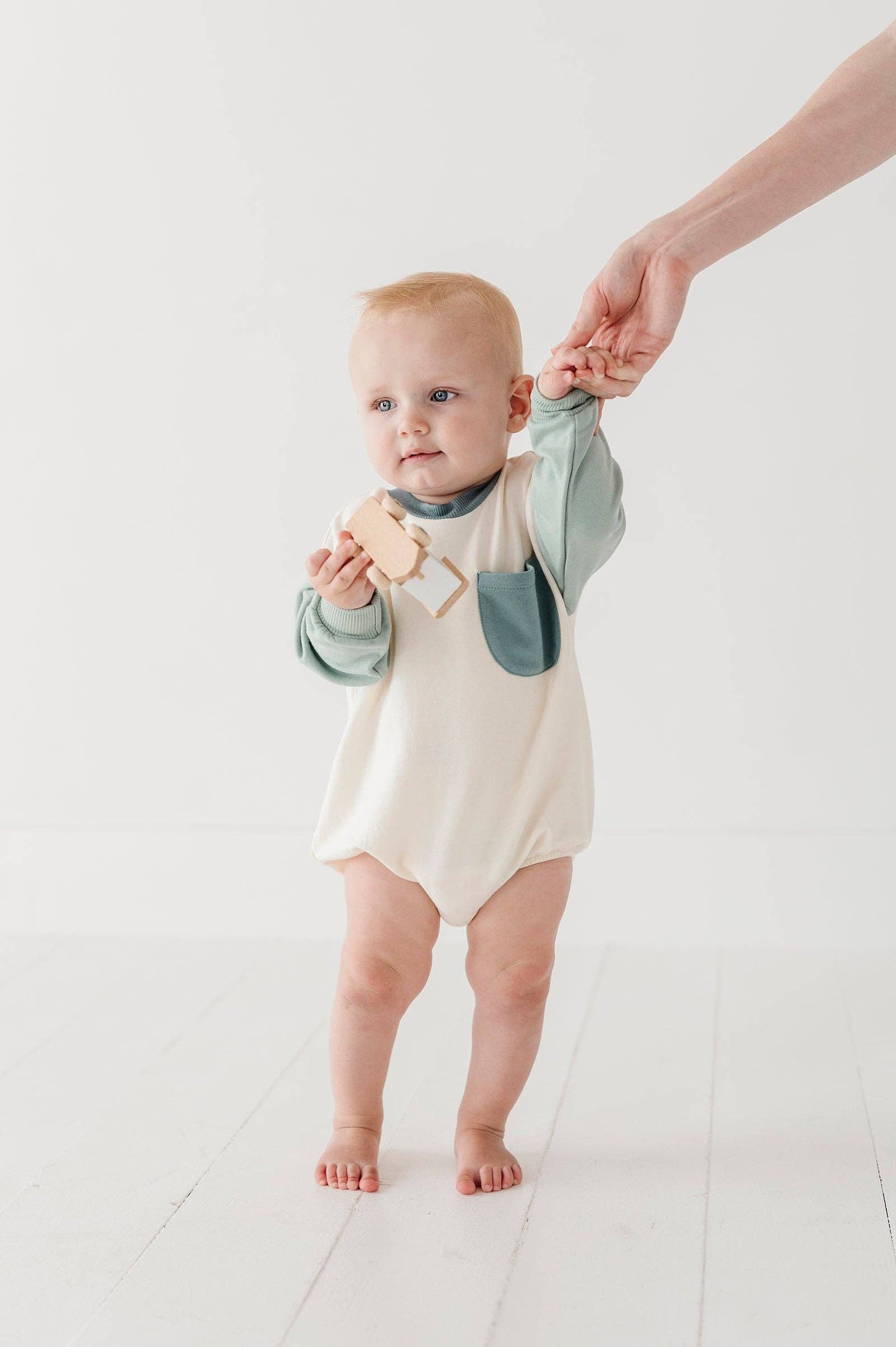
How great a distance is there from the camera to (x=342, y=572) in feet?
4.35

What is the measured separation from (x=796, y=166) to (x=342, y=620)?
0.60m

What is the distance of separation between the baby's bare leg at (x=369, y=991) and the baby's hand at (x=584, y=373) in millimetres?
507

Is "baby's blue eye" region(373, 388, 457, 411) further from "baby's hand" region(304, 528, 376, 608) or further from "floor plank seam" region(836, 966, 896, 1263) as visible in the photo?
"floor plank seam" region(836, 966, 896, 1263)

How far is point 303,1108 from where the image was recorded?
162cm

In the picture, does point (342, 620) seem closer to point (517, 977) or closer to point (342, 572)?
point (342, 572)

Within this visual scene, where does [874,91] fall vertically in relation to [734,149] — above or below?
below

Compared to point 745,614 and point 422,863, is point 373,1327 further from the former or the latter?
point 745,614

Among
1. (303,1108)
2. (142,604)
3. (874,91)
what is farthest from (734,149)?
(303,1108)

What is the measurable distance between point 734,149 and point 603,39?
0.85ft

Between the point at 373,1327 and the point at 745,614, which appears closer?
the point at 373,1327

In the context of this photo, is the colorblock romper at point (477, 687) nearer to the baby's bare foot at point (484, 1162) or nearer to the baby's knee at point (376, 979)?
the baby's knee at point (376, 979)

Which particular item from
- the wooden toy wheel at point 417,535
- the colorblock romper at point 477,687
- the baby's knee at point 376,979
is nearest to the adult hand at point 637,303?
the colorblock romper at point 477,687

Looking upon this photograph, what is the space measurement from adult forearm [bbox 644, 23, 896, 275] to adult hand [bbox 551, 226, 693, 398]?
0.01 meters

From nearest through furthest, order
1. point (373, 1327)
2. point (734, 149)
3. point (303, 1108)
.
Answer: point (373, 1327) < point (303, 1108) < point (734, 149)
